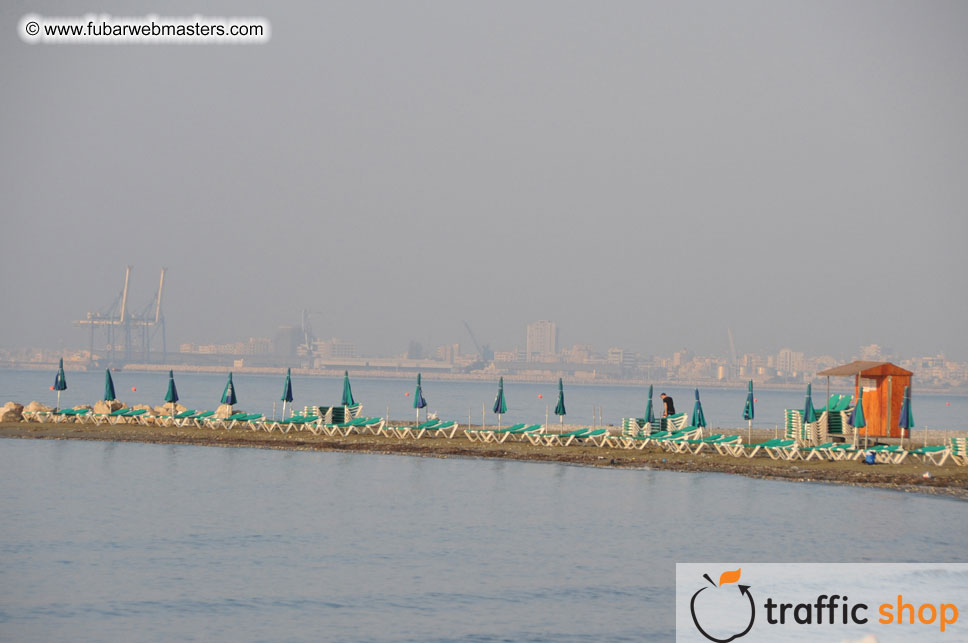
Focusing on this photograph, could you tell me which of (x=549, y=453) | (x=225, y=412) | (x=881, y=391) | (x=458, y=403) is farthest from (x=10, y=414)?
A: (x=458, y=403)

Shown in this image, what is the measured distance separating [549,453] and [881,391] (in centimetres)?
874

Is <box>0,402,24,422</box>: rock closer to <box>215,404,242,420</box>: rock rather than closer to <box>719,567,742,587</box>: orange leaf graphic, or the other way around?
<box>215,404,242,420</box>: rock

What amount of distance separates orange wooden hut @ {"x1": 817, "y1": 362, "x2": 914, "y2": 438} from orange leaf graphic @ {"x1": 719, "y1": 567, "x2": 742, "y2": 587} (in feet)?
46.9

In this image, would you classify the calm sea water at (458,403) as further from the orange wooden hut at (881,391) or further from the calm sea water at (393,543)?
the calm sea water at (393,543)

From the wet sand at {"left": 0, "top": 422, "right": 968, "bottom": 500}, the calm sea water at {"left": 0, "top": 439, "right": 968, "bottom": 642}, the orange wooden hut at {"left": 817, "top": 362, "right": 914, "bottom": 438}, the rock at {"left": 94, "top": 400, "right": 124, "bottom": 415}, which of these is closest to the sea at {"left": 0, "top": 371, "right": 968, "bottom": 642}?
the calm sea water at {"left": 0, "top": 439, "right": 968, "bottom": 642}

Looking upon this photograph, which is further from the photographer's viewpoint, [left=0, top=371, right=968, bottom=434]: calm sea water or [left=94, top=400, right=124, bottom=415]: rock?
[left=0, top=371, right=968, bottom=434]: calm sea water

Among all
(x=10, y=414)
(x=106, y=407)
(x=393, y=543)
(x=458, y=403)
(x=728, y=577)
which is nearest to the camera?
(x=728, y=577)

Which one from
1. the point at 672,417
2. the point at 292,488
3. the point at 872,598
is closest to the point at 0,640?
the point at 872,598

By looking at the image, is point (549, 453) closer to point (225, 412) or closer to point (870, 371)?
point (870, 371)

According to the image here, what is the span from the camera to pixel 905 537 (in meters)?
17.0

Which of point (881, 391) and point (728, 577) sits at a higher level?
point (881, 391)

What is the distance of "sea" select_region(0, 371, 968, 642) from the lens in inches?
465

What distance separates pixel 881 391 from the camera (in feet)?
90.4

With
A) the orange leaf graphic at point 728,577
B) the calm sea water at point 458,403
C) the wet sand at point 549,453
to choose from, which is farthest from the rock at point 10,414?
the orange leaf graphic at point 728,577
